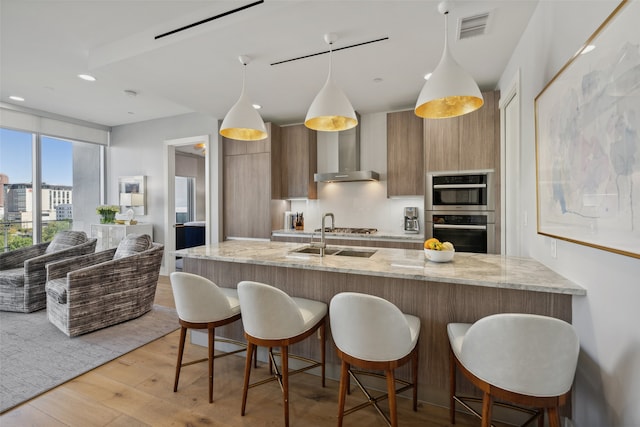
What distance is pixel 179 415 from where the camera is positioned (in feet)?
5.89

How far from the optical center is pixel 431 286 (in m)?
1.79

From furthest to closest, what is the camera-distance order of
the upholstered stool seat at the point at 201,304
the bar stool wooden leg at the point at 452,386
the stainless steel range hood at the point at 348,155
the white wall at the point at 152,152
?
the white wall at the point at 152,152 → the stainless steel range hood at the point at 348,155 → the upholstered stool seat at the point at 201,304 → the bar stool wooden leg at the point at 452,386

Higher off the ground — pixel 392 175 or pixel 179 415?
pixel 392 175

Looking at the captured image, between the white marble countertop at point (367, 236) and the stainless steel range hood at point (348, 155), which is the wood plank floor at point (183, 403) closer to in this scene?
the white marble countertop at point (367, 236)

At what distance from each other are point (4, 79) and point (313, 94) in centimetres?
383

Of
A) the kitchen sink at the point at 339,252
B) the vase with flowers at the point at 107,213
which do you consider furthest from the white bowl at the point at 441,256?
the vase with flowers at the point at 107,213

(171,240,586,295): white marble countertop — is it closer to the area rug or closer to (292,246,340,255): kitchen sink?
(292,246,340,255): kitchen sink

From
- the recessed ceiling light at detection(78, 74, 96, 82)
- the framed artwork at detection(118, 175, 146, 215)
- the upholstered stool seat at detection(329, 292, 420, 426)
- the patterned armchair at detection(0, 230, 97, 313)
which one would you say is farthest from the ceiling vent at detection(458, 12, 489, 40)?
the framed artwork at detection(118, 175, 146, 215)

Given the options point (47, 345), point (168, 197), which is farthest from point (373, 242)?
point (168, 197)

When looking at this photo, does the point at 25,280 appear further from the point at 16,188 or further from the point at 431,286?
the point at 431,286

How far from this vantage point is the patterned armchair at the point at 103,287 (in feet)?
9.23

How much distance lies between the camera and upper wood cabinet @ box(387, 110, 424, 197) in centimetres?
380

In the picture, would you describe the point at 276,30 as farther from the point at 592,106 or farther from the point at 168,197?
the point at 168,197

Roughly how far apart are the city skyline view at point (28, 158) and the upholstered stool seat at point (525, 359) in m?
6.48
